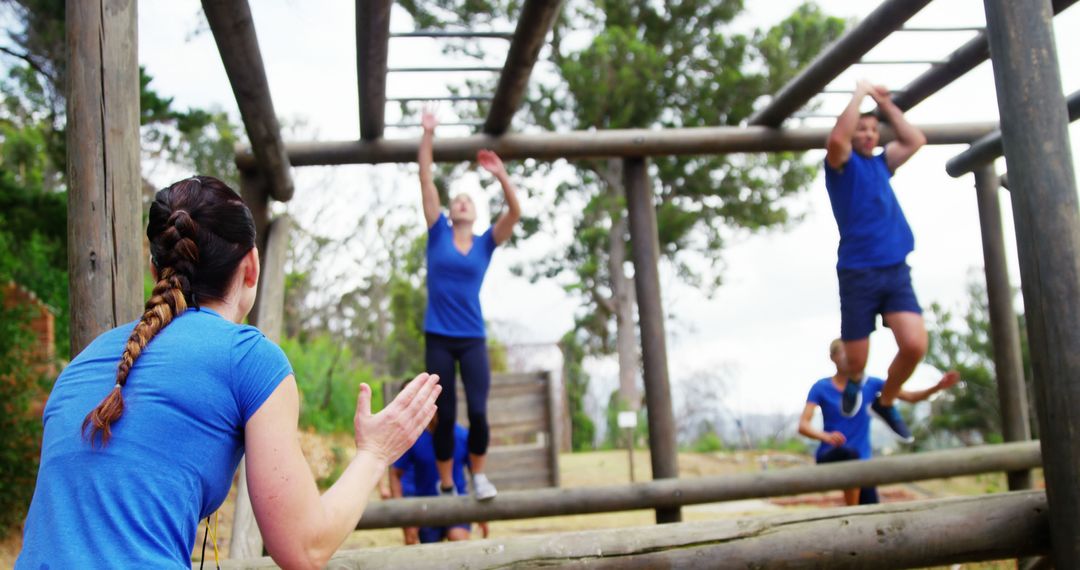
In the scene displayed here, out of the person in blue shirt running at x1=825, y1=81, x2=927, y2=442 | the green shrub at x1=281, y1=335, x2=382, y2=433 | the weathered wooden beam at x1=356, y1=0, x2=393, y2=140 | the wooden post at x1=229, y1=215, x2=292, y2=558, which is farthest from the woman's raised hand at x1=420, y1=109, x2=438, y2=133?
the green shrub at x1=281, y1=335, x2=382, y2=433

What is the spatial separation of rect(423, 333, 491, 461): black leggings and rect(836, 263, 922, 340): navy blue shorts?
6.08 feet

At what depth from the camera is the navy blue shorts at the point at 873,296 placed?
4.25 metres

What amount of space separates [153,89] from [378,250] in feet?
30.3

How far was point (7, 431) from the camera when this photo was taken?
25.6 feet

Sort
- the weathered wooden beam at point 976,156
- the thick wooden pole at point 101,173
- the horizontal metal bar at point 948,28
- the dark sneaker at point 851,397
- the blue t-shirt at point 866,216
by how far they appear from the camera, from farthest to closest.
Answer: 1. the weathered wooden beam at point 976,156
2. the dark sneaker at point 851,397
3. the horizontal metal bar at point 948,28
4. the blue t-shirt at point 866,216
5. the thick wooden pole at point 101,173

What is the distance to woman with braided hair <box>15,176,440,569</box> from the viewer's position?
58.9 inches

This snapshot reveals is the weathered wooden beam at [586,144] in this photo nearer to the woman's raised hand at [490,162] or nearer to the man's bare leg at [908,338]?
the woman's raised hand at [490,162]

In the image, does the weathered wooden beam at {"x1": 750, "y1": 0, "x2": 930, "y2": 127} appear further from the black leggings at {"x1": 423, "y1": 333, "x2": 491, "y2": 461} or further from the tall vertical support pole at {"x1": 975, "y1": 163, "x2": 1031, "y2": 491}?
the black leggings at {"x1": 423, "y1": 333, "x2": 491, "y2": 461}

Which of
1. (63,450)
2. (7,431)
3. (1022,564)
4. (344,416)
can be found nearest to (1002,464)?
(1022,564)

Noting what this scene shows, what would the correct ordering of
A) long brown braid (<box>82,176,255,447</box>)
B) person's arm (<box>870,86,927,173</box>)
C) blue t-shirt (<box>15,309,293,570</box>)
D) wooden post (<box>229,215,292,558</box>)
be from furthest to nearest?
person's arm (<box>870,86,927,173</box>) → wooden post (<box>229,215,292,558</box>) → long brown braid (<box>82,176,255,447</box>) → blue t-shirt (<box>15,309,293,570</box>)

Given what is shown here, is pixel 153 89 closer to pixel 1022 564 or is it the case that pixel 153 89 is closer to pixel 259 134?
pixel 259 134

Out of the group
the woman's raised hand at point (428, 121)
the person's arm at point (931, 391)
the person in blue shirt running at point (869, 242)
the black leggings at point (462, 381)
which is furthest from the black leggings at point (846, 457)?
the woman's raised hand at point (428, 121)

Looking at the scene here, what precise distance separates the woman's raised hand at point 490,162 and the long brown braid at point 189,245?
10.4ft

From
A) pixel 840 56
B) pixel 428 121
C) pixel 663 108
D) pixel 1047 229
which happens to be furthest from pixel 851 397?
pixel 663 108
